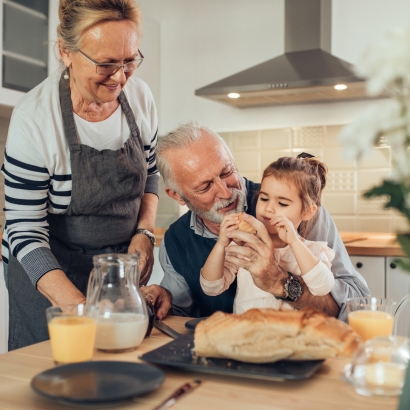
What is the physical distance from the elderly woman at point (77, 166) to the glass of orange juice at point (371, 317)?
0.73 m

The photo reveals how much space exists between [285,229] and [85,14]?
84 cm

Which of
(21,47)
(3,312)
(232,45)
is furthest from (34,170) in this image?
(232,45)

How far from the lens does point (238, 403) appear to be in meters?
0.87

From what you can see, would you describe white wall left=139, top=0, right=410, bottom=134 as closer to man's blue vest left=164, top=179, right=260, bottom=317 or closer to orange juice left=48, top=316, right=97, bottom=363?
man's blue vest left=164, top=179, right=260, bottom=317

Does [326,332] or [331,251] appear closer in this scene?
[326,332]

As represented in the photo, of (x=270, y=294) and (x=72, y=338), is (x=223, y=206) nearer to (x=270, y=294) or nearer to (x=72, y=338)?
(x=270, y=294)

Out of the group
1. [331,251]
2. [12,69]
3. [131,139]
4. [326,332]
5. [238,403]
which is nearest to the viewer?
[238,403]

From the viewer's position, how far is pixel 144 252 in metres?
1.84

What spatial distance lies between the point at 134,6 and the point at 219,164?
1.79ft

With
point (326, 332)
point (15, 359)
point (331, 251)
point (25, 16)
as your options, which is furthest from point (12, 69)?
point (326, 332)

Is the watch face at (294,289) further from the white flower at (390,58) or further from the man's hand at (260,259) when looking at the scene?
the white flower at (390,58)

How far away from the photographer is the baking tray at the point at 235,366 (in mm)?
935

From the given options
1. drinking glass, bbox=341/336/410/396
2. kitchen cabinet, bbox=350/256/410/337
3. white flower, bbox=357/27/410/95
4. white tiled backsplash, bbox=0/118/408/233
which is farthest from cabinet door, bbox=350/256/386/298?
white flower, bbox=357/27/410/95

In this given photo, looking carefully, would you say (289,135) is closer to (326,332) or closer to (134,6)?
(134,6)
